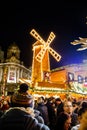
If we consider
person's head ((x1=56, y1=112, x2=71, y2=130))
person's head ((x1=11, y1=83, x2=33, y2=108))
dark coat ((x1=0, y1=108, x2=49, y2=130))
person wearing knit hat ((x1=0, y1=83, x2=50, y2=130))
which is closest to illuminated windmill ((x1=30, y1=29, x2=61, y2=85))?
person's head ((x1=56, y1=112, x2=71, y2=130))

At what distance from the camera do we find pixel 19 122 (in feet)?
11.1

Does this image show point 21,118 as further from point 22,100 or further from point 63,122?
point 63,122

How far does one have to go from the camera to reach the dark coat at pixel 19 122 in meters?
3.38

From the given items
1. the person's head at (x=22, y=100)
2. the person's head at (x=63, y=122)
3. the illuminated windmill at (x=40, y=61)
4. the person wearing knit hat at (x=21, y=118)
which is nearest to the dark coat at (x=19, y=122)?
the person wearing knit hat at (x=21, y=118)

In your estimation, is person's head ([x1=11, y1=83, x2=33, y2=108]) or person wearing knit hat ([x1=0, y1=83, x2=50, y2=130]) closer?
person wearing knit hat ([x1=0, y1=83, x2=50, y2=130])

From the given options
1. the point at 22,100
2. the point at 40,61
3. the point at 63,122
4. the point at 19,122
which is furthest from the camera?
the point at 40,61

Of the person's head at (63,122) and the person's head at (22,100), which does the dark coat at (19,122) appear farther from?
the person's head at (63,122)

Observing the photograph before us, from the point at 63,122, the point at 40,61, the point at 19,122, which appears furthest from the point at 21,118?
the point at 40,61

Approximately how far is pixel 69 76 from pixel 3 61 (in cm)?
3992

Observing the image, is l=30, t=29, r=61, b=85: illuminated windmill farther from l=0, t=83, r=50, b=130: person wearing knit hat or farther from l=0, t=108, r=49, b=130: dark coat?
l=0, t=108, r=49, b=130: dark coat

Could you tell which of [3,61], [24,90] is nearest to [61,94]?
[24,90]

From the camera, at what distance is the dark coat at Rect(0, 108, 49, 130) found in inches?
133

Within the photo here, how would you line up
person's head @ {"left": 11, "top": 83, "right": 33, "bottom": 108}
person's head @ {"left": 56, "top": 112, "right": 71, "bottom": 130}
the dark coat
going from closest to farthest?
1. the dark coat
2. person's head @ {"left": 11, "top": 83, "right": 33, "bottom": 108}
3. person's head @ {"left": 56, "top": 112, "right": 71, "bottom": 130}

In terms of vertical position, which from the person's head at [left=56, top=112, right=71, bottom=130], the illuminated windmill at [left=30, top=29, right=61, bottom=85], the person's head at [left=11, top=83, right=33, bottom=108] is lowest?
the person's head at [left=56, top=112, right=71, bottom=130]
